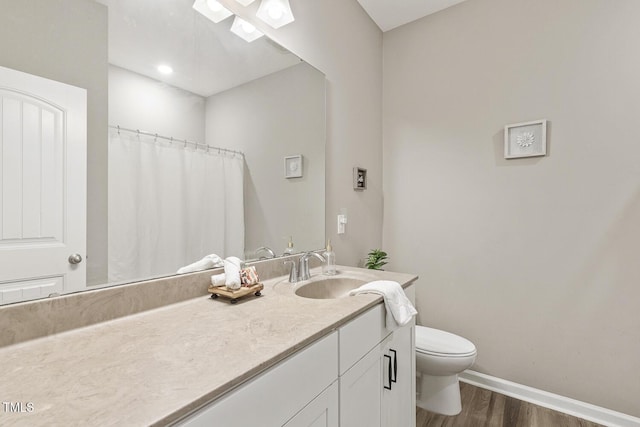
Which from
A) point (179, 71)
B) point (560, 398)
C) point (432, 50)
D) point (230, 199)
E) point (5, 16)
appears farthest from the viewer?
point (432, 50)

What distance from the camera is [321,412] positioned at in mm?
814

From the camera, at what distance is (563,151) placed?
5.76 ft

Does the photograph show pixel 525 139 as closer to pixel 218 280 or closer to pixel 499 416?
pixel 499 416

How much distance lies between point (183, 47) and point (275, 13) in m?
0.56

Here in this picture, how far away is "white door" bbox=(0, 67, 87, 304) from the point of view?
0.70 metres

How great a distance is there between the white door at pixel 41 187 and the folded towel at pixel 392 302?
93 cm

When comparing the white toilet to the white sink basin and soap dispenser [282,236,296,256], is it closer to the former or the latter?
the white sink basin

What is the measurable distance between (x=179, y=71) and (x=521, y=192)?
2.02 metres

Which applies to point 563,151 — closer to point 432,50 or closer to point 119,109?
point 432,50

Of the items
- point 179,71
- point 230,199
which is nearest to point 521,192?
point 230,199

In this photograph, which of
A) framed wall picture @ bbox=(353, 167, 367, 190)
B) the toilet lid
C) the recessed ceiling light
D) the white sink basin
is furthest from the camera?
framed wall picture @ bbox=(353, 167, 367, 190)

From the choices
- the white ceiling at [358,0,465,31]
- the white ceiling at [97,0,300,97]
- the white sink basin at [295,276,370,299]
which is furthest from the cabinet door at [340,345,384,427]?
the white ceiling at [358,0,465,31]

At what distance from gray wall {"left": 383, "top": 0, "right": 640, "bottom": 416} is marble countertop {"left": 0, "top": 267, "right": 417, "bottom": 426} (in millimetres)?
1424

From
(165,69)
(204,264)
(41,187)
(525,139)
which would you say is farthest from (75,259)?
(525,139)
